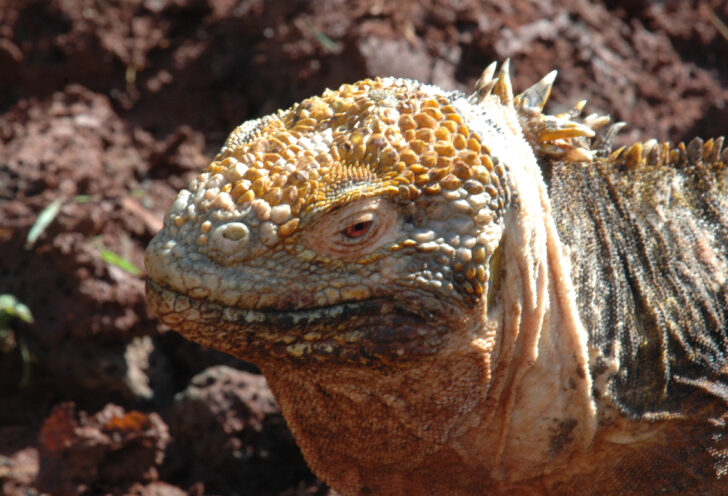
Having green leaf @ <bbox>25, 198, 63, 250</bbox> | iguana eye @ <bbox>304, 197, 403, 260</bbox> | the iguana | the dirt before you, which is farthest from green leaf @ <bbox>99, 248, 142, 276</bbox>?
iguana eye @ <bbox>304, 197, 403, 260</bbox>

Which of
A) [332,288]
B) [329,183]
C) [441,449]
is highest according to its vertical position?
[329,183]

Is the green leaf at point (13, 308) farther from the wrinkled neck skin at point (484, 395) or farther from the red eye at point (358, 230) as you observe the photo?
the red eye at point (358, 230)

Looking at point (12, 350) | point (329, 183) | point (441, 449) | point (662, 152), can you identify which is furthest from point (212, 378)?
point (662, 152)

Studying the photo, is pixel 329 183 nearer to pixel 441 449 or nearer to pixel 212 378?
pixel 441 449

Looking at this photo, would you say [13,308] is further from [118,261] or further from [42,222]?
[118,261]

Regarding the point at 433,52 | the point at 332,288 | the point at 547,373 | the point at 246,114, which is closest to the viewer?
the point at 332,288

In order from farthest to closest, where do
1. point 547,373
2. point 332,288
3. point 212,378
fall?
point 212,378, point 547,373, point 332,288
